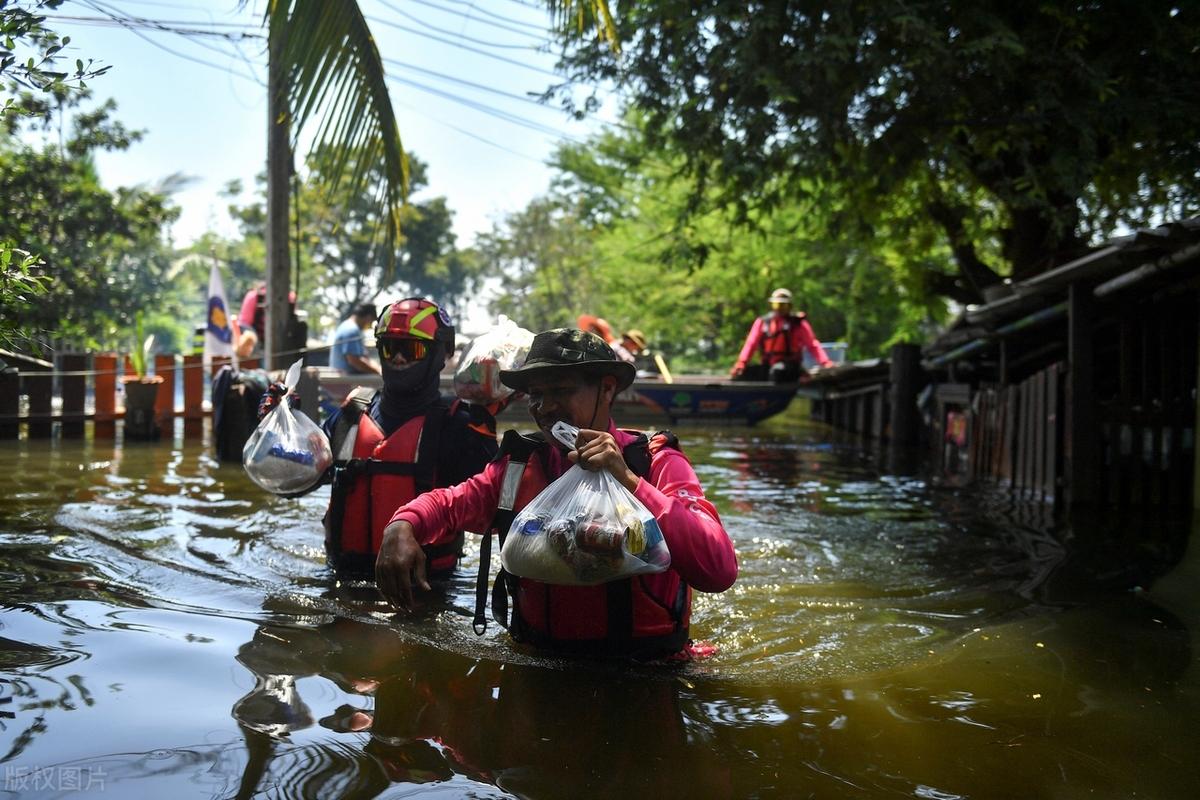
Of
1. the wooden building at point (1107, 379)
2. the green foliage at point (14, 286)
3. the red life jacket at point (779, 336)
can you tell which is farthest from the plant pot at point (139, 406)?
the green foliage at point (14, 286)

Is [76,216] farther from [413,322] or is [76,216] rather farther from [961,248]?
[413,322]

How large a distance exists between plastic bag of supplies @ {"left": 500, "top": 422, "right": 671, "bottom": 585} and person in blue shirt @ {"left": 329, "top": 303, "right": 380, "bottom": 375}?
9.89 meters

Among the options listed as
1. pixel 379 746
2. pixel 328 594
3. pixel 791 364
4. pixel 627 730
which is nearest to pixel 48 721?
pixel 379 746

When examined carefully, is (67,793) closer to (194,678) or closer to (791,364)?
(194,678)

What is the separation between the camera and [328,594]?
17.5 feet

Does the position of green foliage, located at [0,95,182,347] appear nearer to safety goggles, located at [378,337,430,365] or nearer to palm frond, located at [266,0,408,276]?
palm frond, located at [266,0,408,276]

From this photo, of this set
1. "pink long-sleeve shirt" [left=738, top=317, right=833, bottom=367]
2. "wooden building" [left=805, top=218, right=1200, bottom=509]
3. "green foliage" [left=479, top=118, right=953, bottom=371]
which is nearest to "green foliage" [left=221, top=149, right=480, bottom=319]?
"green foliage" [left=479, top=118, right=953, bottom=371]

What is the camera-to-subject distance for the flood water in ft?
9.96

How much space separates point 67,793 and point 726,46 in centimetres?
912

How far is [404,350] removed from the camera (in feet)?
16.2

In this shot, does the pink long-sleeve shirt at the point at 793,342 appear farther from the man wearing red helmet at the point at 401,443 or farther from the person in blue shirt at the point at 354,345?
the man wearing red helmet at the point at 401,443

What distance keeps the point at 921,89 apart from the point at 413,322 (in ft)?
23.1

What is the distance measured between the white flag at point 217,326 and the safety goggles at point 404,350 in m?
9.62

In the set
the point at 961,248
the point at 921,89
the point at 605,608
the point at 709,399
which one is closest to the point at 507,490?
the point at 605,608
